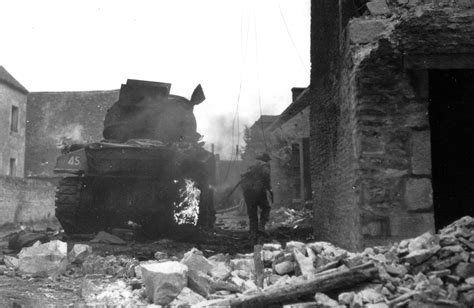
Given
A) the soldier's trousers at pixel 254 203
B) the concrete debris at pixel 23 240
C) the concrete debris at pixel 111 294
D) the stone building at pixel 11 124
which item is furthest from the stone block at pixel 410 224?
the stone building at pixel 11 124

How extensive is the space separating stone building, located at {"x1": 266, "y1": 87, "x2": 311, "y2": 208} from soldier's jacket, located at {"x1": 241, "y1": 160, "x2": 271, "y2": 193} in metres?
6.70

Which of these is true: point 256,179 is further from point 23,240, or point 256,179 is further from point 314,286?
point 314,286

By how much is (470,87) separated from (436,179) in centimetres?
133

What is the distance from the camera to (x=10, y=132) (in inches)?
1124

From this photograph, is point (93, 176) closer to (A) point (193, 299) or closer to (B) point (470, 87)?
(A) point (193, 299)

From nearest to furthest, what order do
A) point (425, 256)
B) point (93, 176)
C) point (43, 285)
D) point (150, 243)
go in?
1. point (425, 256)
2. point (43, 285)
3. point (150, 243)
4. point (93, 176)

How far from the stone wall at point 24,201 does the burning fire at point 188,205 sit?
7644mm

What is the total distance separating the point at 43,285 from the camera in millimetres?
6336

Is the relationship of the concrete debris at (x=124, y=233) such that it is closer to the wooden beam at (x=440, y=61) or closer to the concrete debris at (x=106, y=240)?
the concrete debris at (x=106, y=240)

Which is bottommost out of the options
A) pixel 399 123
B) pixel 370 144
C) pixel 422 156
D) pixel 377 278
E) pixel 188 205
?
pixel 377 278

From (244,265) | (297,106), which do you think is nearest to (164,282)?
(244,265)

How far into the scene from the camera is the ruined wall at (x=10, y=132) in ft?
90.3

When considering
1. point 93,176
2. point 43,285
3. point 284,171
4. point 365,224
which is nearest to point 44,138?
point 284,171

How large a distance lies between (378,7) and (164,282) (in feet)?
13.4
